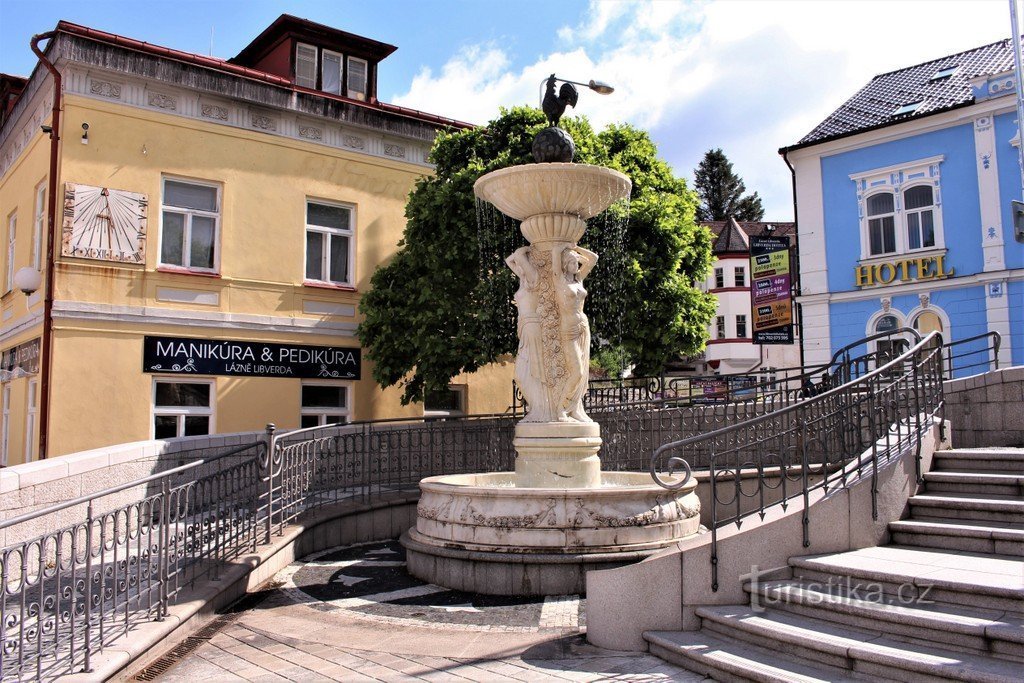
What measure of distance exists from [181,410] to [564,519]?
10250mm

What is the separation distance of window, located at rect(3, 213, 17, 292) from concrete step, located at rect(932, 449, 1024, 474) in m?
18.2

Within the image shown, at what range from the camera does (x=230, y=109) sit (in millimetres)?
16250

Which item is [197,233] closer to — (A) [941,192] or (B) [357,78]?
(B) [357,78]

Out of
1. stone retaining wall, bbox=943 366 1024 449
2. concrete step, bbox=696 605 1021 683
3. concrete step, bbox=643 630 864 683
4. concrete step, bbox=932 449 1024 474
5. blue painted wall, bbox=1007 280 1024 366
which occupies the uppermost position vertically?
blue painted wall, bbox=1007 280 1024 366

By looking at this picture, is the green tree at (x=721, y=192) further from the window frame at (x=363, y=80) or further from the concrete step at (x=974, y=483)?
the concrete step at (x=974, y=483)

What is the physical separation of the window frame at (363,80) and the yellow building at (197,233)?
0.05m

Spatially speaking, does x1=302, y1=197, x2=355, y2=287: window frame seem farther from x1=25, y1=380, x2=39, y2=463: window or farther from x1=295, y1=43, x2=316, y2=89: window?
x1=25, y1=380, x2=39, y2=463: window

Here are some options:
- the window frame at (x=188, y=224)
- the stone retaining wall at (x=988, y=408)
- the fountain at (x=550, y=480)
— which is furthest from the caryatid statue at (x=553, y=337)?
the window frame at (x=188, y=224)

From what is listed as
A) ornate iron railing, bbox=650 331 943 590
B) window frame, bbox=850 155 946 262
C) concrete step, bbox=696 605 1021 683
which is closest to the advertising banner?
window frame, bbox=850 155 946 262

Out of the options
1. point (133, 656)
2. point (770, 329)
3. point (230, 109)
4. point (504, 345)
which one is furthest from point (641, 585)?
point (770, 329)

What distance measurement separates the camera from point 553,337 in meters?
9.30

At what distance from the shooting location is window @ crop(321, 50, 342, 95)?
18.5m

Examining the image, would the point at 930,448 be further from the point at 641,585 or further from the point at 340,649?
the point at 340,649

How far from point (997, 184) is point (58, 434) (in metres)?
23.6
